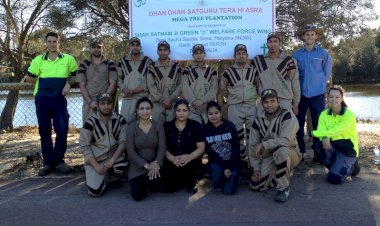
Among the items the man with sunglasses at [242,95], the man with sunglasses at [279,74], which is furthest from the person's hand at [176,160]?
the man with sunglasses at [279,74]

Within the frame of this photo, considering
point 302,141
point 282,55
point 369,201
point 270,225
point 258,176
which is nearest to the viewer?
point 270,225

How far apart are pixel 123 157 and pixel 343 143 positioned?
2895 mm

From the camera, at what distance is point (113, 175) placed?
5551mm

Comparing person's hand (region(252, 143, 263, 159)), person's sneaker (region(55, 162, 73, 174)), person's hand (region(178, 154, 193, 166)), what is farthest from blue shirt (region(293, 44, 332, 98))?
person's sneaker (region(55, 162, 73, 174))

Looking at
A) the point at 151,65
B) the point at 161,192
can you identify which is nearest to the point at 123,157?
the point at 161,192

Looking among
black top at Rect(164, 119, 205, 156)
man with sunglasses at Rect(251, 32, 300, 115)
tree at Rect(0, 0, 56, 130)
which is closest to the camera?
black top at Rect(164, 119, 205, 156)

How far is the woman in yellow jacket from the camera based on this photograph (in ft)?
17.3

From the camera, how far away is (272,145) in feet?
16.2

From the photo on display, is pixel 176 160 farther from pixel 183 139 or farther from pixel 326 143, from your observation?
pixel 326 143

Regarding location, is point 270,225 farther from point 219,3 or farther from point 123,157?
point 219,3

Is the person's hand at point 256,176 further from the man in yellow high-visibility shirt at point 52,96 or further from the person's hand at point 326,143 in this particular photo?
the man in yellow high-visibility shirt at point 52,96

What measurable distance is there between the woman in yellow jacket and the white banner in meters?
1.49

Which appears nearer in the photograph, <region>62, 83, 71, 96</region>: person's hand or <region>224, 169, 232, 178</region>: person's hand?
<region>224, 169, 232, 178</region>: person's hand

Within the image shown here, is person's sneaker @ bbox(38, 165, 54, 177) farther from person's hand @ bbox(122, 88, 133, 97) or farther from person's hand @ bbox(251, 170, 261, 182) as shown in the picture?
person's hand @ bbox(251, 170, 261, 182)
